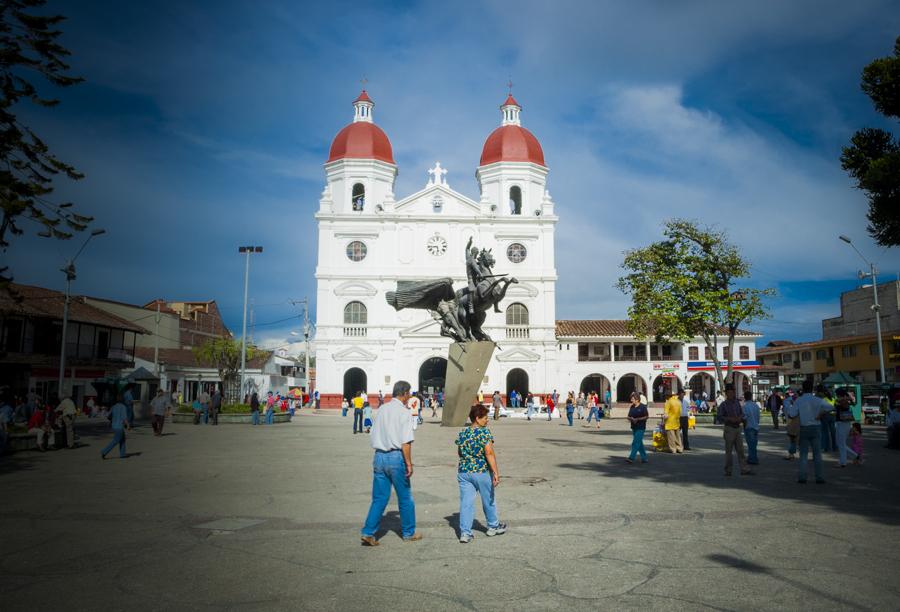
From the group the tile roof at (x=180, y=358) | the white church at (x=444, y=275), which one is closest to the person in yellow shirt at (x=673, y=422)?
the white church at (x=444, y=275)

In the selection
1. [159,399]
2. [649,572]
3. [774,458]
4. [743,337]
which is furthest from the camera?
[743,337]

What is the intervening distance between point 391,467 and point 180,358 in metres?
51.1

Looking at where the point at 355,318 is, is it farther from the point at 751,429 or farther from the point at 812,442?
the point at 812,442

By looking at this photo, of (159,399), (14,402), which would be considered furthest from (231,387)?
(159,399)

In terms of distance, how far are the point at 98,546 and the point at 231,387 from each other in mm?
49022

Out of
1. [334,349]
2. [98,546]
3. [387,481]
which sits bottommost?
[98,546]

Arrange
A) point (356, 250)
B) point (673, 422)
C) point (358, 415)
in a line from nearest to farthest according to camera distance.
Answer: point (673, 422), point (358, 415), point (356, 250)

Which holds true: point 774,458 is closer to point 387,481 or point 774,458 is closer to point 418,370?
point 387,481

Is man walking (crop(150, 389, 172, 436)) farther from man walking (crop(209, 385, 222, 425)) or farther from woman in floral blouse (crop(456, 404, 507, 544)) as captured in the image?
woman in floral blouse (crop(456, 404, 507, 544))

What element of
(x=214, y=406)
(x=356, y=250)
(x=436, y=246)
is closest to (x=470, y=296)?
(x=214, y=406)

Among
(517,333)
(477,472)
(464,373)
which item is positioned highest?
(517,333)

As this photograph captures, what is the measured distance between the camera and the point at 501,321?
46.3 metres

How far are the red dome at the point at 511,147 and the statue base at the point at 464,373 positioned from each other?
29.8m

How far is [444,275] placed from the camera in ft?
153
